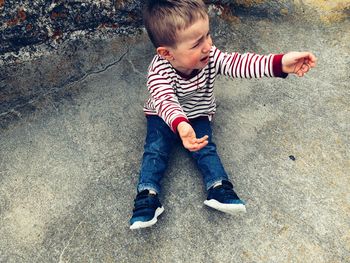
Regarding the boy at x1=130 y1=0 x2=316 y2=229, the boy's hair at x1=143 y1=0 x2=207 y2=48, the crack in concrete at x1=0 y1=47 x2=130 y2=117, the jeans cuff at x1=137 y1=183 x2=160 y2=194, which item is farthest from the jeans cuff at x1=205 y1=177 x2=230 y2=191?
the crack in concrete at x1=0 y1=47 x2=130 y2=117

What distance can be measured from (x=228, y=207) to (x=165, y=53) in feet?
2.32

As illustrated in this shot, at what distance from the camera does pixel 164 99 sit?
1833 millimetres

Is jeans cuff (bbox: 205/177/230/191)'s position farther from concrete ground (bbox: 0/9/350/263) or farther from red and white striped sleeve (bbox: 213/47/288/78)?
red and white striped sleeve (bbox: 213/47/288/78)

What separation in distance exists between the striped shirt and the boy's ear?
0.04 m

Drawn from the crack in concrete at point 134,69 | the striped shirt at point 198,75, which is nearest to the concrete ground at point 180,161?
the crack in concrete at point 134,69

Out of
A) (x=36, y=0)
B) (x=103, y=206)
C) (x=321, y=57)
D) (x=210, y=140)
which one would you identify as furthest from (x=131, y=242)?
(x=321, y=57)

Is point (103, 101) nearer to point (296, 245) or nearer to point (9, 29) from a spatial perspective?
point (9, 29)

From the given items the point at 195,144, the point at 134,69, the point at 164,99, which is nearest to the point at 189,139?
the point at 195,144

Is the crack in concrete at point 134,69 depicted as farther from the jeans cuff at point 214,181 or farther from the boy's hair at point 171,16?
the jeans cuff at point 214,181

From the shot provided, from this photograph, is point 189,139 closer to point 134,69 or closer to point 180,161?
point 180,161

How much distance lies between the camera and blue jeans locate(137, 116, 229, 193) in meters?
1.85

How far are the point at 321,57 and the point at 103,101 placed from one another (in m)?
1.23

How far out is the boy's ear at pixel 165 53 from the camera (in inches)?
71.0

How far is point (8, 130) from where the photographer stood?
2.12 m
